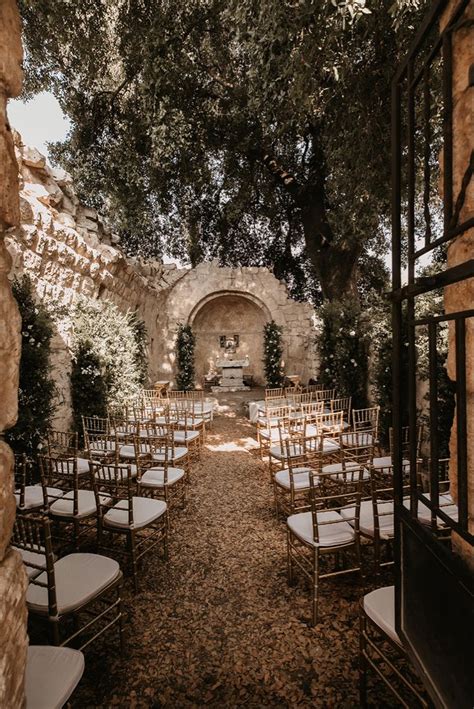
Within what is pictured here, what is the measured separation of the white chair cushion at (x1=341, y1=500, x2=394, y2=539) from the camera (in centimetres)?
267

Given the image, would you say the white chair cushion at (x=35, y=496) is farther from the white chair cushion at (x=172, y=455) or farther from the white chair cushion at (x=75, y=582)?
the white chair cushion at (x=172, y=455)

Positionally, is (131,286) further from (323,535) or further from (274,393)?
(323,535)

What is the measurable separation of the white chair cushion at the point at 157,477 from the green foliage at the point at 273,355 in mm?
9522

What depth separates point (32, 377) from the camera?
495cm

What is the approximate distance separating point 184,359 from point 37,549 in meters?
11.3

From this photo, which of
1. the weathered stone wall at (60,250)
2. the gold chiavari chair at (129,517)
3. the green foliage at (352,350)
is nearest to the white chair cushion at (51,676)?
the gold chiavari chair at (129,517)

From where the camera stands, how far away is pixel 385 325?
644cm

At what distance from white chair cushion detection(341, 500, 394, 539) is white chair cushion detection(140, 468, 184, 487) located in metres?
1.82

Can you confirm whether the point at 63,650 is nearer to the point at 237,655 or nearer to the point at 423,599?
the point at 237,655

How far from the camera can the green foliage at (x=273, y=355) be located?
1353cm

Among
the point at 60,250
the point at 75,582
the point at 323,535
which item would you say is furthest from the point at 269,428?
the point at 60,250

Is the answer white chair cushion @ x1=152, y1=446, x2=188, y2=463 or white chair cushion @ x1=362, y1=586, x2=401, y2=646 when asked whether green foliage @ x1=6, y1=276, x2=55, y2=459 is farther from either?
white chair cushion @ x1=362, y1=586, x2=401, y2=646

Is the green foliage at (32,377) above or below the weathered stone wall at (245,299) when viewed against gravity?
below

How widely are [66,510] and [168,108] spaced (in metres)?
6.78
